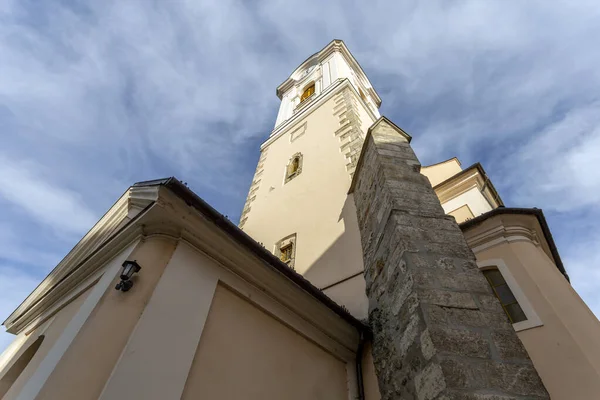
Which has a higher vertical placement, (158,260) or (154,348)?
(158,260)

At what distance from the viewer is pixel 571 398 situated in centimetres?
369

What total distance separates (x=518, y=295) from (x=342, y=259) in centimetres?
254

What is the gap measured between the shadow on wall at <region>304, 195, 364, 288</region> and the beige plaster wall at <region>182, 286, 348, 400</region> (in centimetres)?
160

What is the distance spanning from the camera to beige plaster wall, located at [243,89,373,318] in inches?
239

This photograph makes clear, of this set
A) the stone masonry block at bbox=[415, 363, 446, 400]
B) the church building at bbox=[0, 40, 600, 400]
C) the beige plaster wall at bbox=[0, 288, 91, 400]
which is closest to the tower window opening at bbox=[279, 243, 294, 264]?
the church building at bbox=[0, 40, 600, 400]

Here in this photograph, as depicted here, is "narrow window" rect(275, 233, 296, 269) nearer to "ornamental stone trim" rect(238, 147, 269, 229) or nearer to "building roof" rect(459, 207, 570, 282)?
"ornamental stone trim" rect(238, 147, 269, 229)

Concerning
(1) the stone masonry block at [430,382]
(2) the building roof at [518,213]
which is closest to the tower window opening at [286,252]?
(2) the building roof at [518,213]

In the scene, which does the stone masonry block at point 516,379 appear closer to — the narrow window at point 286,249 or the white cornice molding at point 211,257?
the white cornice molding at point 211,257

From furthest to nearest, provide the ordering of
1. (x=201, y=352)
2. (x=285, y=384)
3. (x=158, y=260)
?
(x=285, y=384) < (x=158, y=260) < (x=201, y=352)

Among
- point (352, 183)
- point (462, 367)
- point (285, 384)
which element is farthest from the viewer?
point (352, 183)

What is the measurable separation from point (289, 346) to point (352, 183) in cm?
Result: 386

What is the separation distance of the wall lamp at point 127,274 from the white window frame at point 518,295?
4.48 meters

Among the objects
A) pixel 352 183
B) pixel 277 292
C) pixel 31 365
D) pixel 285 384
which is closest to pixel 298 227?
pixel 352 183

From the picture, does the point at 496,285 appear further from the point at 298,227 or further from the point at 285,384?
the point at 298,227
